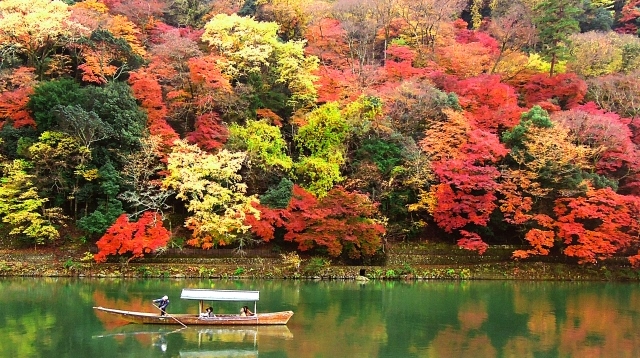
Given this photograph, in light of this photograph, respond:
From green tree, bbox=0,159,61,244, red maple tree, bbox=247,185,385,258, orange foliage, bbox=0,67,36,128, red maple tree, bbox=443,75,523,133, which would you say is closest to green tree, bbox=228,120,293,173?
red maple tree, bbox=247,185,385,258

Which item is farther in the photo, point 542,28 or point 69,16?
point 542,28

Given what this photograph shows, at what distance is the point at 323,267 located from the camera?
32062mm

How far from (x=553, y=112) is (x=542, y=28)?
36.1 feet

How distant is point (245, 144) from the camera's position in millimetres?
35719

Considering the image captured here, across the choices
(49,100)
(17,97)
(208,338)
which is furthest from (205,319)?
(17,97)

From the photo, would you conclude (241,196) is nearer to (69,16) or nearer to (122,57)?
(122,57)

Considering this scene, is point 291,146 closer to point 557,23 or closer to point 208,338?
point 208,338

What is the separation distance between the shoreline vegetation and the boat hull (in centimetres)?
1064

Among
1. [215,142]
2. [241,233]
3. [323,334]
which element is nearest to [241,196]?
[241,233]

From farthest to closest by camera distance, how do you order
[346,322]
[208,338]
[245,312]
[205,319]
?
[346,322]
[245,312]
[205,319]
[208,338]

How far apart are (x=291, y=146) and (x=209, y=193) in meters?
9.58

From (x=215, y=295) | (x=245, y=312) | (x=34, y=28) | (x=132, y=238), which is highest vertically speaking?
(x=34, y=28)

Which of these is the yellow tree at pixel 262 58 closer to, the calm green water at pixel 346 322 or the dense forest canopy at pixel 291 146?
the dense forest canopy at pixel 291 146

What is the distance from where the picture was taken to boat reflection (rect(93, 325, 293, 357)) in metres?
17.4
